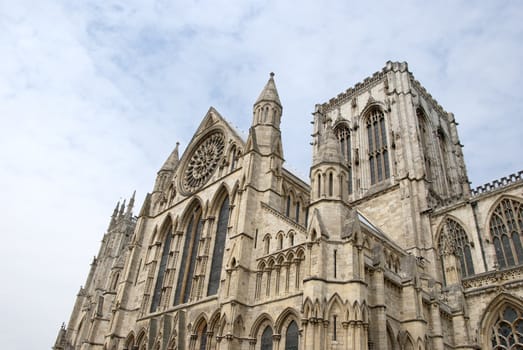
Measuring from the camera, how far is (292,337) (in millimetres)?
16828

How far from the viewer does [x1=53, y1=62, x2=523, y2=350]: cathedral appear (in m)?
17.0

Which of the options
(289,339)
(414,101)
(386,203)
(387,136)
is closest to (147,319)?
(289,339)

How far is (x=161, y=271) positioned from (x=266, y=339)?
11.5m

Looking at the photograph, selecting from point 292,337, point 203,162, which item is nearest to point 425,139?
point 203,162

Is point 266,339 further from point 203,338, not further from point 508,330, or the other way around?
point 508,330

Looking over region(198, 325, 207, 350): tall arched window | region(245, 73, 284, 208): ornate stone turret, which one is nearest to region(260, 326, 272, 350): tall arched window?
region(198, 325, 207, 350): tall arched window

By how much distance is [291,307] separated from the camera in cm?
1706

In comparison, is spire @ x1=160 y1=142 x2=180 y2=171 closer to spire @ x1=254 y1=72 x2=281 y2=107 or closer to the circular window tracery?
the circular window tracery

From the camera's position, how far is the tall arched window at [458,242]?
2745 cm

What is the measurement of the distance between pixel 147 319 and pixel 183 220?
20.4 feet

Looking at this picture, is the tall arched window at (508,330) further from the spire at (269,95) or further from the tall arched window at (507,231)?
the spire at (269,95)

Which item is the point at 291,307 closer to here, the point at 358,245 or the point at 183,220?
the point at 358,245

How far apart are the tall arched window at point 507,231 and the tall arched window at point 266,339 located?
16194mm

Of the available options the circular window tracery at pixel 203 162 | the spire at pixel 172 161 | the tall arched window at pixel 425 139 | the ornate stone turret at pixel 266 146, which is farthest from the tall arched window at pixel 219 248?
the tall arched window at pixel 425 139
